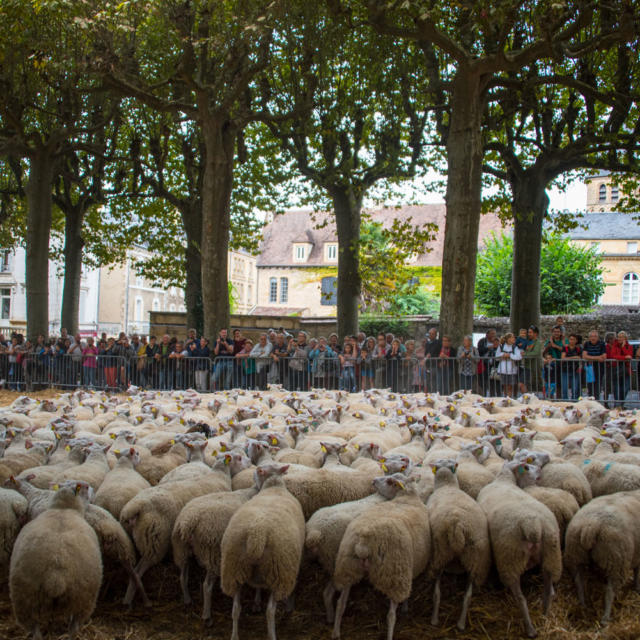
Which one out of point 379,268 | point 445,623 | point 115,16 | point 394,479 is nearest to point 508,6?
point 115,16

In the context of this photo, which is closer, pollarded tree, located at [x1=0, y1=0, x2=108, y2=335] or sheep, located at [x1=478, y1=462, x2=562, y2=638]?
sheep, located at [x1=478, y1=462, x2=562, y2=638]

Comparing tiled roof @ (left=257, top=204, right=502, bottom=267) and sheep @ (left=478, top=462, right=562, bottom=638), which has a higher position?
tiled roof @ (left=257, top=204, right=502, bottom=267)

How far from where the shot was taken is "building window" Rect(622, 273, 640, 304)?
6334cm

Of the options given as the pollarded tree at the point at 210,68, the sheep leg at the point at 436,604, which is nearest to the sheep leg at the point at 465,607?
the sheep leg at the point at 436,604

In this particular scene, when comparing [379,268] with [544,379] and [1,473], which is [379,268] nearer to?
[544,379]

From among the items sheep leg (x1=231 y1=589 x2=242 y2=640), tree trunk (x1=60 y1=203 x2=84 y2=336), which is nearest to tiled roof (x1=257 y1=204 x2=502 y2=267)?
tree trunk (x1=60 y1=203 x2=84 y2=336)

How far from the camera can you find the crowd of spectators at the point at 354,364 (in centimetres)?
1266

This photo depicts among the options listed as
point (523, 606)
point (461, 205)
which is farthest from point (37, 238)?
point (523, 606)

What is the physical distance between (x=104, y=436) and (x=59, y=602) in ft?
12.0

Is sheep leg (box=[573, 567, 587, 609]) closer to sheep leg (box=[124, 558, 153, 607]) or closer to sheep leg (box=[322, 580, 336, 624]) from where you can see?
sheep leg (box=[322, 580, 336, 624])

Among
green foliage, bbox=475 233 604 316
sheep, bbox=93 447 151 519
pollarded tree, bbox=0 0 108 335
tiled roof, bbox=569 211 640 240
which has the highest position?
tiled roof, bbox=569 211 640 240

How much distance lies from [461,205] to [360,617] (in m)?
10.8

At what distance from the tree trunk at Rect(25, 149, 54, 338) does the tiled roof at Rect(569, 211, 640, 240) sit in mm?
54317

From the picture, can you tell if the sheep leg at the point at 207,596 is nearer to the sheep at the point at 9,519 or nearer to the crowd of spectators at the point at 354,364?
the sheep at the point at 9,519
